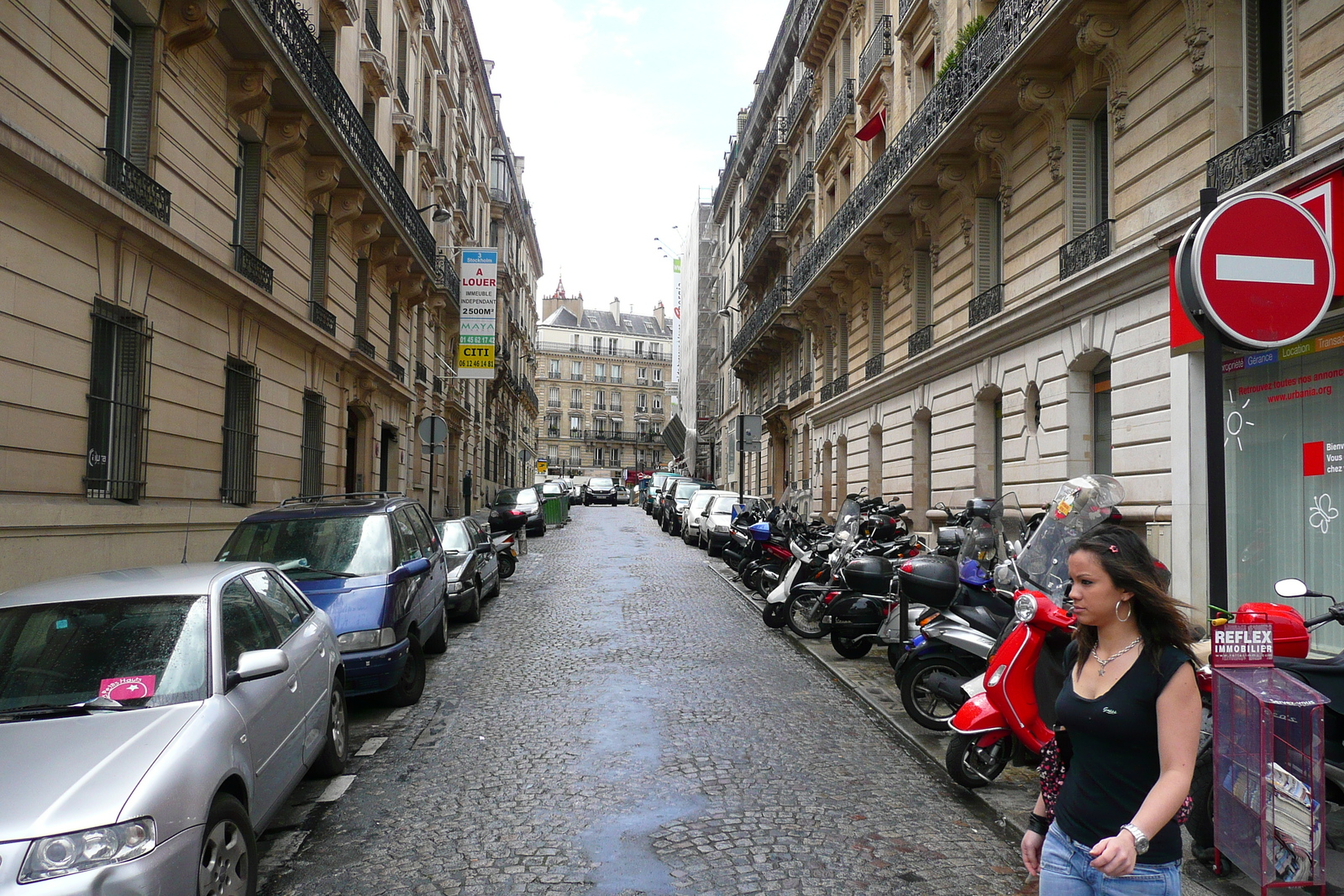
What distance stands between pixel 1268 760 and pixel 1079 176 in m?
11.8

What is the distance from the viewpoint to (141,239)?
35.9ft

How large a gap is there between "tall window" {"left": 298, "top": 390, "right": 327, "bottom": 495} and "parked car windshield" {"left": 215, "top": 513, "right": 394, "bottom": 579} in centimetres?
982

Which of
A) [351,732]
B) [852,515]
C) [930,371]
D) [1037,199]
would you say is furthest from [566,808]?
[930,371]

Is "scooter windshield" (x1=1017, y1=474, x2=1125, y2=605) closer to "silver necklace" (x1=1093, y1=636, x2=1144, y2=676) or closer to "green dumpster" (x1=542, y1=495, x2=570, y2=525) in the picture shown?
"silver necklace" (x1=1093, y1=636, x2=1144, y2=676)

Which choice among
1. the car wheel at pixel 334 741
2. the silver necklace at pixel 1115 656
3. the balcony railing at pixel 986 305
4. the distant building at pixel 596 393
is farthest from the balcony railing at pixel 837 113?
the distant building at pixel 596 393

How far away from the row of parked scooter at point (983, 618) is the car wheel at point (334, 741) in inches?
139

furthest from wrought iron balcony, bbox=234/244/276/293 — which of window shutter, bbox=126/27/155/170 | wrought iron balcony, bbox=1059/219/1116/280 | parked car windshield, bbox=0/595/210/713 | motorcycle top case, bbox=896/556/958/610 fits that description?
wrought iron balcony, bbox=1059/219/1116/280

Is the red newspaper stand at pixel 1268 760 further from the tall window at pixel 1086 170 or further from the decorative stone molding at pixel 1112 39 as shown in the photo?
the tall window at pixel 1086 170

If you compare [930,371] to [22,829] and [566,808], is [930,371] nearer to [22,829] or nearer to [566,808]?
[566,808]

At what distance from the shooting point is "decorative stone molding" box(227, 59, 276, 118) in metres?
13.9

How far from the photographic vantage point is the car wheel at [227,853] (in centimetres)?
350

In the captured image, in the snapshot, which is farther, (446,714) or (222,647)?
(446,714)

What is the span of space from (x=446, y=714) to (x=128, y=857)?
4.52 metres

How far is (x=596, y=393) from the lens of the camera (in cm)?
9812
